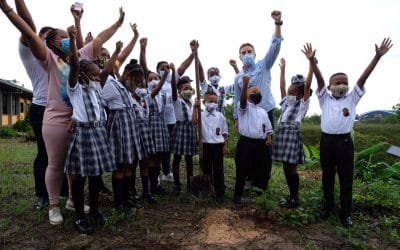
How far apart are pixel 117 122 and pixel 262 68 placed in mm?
2256

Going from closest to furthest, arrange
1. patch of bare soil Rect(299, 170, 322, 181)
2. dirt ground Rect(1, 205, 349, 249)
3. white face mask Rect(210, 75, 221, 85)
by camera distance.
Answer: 1. dirt ground Rect(1, 205, 349, 249)
2. white face mask Rect(210, 75, 221, 85)
3. patch of bare soil Rect(299, 170, 322, 181)

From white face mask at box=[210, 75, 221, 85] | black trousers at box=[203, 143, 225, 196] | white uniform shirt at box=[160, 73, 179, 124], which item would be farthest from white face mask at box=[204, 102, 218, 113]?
white face mask at box=[210, 75, 221, 85]

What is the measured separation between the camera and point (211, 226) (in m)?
4.13

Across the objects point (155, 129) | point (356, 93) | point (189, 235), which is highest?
point (356, 93)

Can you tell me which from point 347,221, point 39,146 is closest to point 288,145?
point 347,221

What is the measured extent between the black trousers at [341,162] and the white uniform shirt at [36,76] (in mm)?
3361

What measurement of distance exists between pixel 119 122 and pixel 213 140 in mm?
1394

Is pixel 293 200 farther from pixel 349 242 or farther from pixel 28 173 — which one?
pixel 28 173

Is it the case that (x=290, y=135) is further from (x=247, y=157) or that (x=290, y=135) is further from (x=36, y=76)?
(x=36, y=76)

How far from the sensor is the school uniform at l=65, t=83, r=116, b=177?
3.77m

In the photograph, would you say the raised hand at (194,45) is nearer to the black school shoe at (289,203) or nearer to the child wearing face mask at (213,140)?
the child wearing face mask at (213,140)

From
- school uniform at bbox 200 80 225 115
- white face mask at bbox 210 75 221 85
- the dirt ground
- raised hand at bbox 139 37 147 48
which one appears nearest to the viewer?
the dirt ground

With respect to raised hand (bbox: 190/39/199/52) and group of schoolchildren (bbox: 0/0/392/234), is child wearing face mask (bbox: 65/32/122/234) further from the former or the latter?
raised hand (bbox: 190/39/199/52)

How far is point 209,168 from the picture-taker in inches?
209
